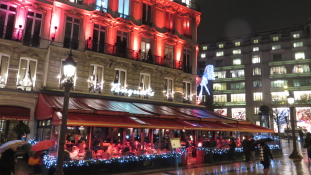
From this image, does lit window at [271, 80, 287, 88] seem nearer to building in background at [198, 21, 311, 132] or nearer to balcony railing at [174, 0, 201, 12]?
building in background at [198, 21, 311, 132]

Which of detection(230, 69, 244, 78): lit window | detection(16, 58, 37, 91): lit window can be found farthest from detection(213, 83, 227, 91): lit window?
detection(16, 58, 37, 91): lit window

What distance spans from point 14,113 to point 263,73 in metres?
56.5

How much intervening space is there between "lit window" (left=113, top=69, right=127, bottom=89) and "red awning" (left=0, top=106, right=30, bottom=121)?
21.1 ft

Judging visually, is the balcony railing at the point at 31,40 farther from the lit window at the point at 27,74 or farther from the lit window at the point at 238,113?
the lit window at the point at 238,113

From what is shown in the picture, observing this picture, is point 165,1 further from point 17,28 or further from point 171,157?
point 171,157

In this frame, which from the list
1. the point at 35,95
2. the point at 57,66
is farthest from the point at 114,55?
the point at 35,95

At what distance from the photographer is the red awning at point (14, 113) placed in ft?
45.2

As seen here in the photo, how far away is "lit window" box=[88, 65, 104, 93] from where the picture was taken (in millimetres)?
17125

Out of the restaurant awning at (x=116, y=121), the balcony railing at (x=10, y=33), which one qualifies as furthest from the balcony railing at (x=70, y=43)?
the restaurant awning at (x=116, y=121)

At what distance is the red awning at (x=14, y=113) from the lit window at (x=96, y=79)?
173 inches

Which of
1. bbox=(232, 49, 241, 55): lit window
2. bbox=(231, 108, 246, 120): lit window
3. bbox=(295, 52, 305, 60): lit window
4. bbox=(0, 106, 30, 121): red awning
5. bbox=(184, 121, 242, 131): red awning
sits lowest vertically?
bbox=(184, 121, 242, 131): red awning

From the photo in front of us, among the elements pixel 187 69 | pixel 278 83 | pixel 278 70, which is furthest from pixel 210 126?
pixel 278 70

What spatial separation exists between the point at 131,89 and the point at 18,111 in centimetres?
795

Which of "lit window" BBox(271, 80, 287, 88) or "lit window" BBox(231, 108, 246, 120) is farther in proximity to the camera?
"lit window" BBox(231, 108, 246, 120)
